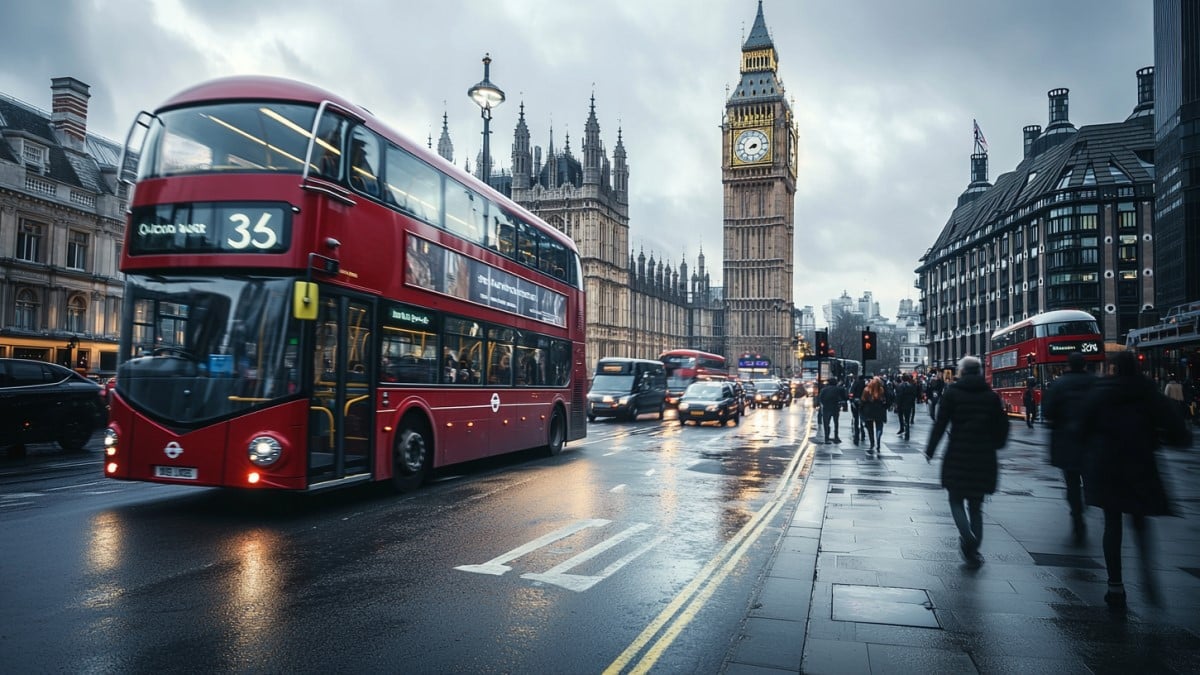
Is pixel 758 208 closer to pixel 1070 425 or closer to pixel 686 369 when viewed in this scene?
pixel 686 369

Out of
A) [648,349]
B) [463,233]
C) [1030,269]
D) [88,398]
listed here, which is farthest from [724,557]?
[648,349]

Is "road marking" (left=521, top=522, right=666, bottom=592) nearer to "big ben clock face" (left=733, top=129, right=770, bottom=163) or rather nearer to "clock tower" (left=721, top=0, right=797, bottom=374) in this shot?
"clock tower" (left=721, top=0, right=797, bottom=374)

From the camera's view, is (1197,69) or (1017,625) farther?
(1197,69)

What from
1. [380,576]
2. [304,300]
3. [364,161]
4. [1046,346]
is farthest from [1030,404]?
[380,576]

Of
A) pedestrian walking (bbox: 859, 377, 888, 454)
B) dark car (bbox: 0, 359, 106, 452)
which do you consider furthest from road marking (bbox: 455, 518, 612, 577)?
pedestrian walking (bbox: 859, 377, 888, 454)

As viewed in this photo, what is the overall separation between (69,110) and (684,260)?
301 feet

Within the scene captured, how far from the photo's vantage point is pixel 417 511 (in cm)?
921

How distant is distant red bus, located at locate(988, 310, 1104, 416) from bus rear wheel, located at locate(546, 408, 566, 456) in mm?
20199

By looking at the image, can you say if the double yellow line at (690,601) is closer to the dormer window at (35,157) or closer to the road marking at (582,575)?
the road marking at (582,575)

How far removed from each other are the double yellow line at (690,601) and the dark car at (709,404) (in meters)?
18.0

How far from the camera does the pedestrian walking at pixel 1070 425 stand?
7527mm

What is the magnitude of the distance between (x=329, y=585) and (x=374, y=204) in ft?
16.2

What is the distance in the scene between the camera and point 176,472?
8.03m

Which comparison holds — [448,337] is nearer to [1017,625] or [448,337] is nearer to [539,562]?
[539,562]
